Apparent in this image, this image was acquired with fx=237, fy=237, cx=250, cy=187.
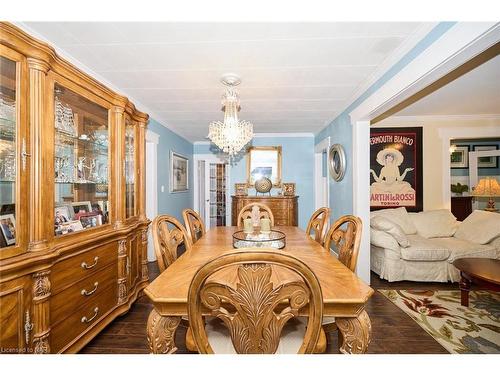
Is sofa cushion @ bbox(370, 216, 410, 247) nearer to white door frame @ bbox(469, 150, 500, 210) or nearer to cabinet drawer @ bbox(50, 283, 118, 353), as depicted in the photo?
cabinet drawer @ bbox(50, 283, 118, 353)

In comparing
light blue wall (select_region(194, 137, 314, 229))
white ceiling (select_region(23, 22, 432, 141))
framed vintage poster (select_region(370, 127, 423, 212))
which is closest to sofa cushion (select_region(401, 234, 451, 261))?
framed vintage poster (select_region(370, 127, 423, 212))

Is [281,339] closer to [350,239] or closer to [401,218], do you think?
[350,239]

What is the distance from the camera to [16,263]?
4.07 feet

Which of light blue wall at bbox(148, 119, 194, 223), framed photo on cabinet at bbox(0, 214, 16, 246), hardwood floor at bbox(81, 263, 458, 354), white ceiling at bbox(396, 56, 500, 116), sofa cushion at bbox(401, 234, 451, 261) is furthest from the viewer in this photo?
light blue wall at bbox(148, 119, 194, 223)

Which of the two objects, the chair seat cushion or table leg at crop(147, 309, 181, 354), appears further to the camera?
the chair seat cushion

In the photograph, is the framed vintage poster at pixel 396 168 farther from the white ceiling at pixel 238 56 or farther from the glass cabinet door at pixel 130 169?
the glass cabinet door at pixel 130 169

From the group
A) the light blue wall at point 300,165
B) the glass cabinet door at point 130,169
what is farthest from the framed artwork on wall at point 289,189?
the glass cabinet door at point 130,169

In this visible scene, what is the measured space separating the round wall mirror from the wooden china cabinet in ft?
9.17

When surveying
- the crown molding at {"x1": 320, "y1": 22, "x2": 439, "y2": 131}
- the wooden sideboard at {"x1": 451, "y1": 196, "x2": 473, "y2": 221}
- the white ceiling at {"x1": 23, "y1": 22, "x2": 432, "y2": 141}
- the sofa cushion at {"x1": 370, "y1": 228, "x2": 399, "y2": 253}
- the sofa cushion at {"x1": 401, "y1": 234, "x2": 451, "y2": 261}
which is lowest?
the sofa cushion at {"x1": 401, "y1": 234, "x2": 451, "y2": 261}

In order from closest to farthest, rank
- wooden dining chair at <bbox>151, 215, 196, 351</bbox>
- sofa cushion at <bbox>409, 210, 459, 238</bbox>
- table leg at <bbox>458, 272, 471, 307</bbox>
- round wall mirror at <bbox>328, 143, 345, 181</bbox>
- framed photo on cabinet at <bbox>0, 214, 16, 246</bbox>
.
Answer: framed photo on cabinet at <bbox>0, 214, 16, 246</bbox>, wooden dining chair at <bbox>151, 215, 196, 351</bbox>, table leg at <bbox>458, 272, 471, 307</bbox>, round wall mirror at <bbox>328, 143, 345, 181</bbox>, sofa cushion at <bbox>409, 210, 459, 238</bbox>

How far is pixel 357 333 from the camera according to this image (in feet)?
3.35

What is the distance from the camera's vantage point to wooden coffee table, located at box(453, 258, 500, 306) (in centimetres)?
207

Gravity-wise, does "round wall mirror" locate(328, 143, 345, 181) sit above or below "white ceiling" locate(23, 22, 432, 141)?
below
